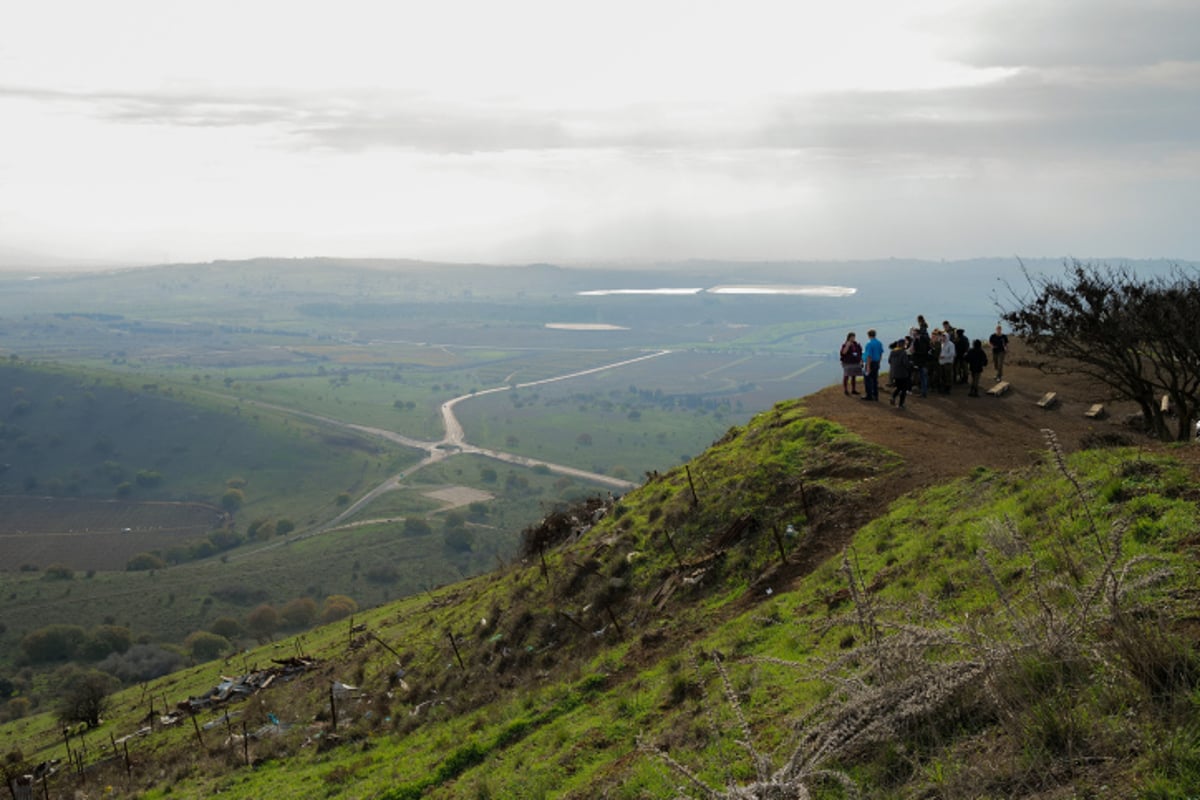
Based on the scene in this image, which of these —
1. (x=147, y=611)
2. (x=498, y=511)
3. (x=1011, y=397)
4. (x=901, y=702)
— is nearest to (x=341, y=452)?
(x=498, y=511)

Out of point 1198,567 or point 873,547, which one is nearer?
point 1198,567

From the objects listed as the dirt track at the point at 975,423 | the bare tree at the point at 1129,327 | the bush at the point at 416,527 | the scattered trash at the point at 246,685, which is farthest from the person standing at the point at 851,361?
the bush at the point at 416,527

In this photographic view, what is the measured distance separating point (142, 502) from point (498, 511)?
81540mm

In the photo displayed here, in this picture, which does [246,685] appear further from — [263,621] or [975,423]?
[263,621]

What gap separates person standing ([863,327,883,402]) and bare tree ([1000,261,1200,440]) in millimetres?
4085

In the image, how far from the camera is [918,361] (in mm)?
26984

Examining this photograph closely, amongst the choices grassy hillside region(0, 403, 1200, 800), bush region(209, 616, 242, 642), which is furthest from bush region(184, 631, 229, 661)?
grassy hillside region(0, 403, 1200, 800)

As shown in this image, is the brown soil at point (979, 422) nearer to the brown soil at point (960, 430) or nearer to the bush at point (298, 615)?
the brown soil at point (960, 430)

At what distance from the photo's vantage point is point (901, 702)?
22.3 ft

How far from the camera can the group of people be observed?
25797mm

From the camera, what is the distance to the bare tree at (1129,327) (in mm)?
20109

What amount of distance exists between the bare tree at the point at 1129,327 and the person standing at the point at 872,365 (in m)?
4.08

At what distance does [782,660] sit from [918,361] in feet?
70.4

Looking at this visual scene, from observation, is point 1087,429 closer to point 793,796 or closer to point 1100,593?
point 1100,593
